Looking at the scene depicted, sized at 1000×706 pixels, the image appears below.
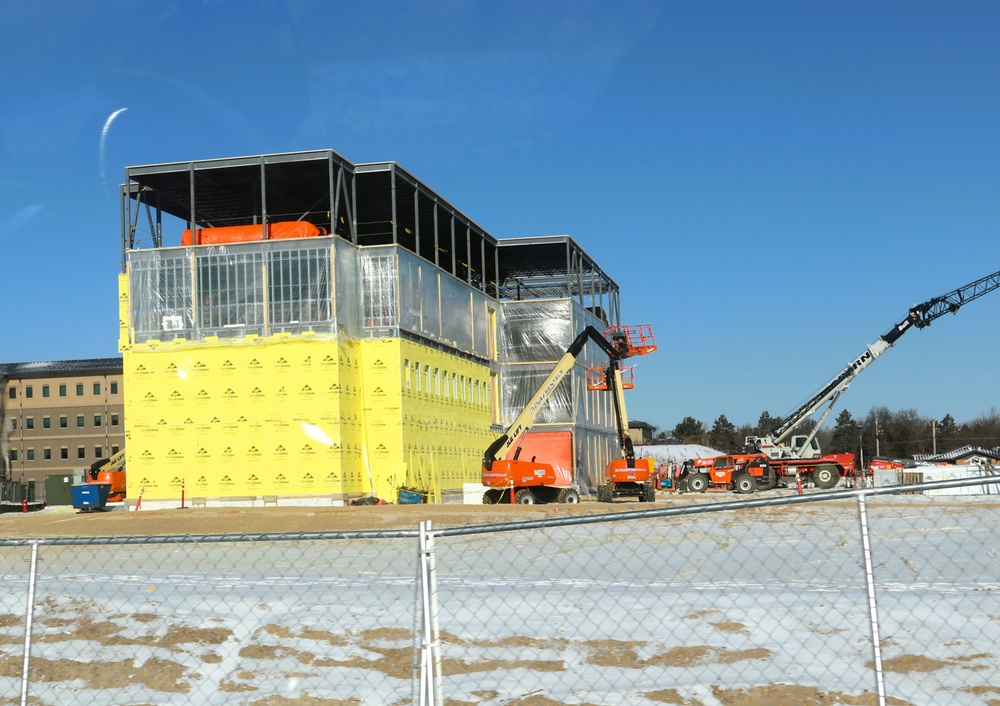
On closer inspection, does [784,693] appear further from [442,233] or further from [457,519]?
[442,233]

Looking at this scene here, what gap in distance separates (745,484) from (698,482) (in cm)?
276

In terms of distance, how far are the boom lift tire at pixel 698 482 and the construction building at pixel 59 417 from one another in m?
59.8

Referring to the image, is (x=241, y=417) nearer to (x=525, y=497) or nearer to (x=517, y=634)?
(x=525, y=497)

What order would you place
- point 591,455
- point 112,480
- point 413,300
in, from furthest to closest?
point 591,455, point 413,300, point 112,480

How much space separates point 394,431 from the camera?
47188 millimetres

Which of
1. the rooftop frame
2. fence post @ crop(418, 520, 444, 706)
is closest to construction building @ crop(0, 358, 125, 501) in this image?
the rooftop frame

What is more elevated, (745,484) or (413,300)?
(413,300)

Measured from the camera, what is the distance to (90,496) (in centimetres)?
4544

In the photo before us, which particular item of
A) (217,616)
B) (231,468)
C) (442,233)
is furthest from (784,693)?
(442,233)

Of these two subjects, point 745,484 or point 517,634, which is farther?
point 745,484

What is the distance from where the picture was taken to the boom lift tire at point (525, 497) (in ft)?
140

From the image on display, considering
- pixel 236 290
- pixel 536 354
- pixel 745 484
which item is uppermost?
pixel 236 290

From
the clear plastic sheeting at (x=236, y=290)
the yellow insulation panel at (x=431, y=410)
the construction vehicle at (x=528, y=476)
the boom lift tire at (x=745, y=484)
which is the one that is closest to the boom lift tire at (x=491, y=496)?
the construction vehicle at (x=528, y=476)

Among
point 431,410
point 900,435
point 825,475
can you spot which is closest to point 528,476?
point 431,410
